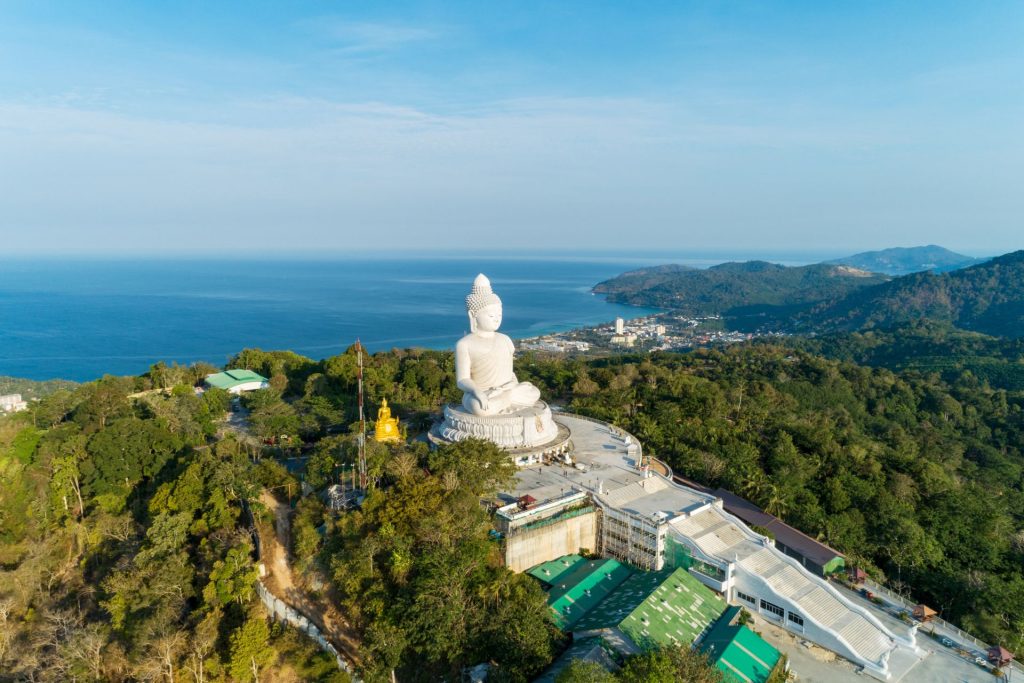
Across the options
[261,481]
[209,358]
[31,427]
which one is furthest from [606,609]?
[209,358]

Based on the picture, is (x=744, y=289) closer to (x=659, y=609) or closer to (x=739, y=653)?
(x=659, y=609)

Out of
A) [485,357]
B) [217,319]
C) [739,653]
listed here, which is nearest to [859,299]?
[485,357]

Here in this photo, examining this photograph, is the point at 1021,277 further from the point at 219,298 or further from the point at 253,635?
the point at 219,298

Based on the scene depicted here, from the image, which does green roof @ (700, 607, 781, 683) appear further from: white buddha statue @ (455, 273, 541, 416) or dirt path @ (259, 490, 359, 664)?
white buddha statue @ (455, 273, 541, 416)

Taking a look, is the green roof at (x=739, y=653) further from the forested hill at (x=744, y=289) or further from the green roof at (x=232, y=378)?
the forested hill at (x=744, y=289)

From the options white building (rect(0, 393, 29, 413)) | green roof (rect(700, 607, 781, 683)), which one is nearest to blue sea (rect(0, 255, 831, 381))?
white building (rect(0, 393, 29, 413))
